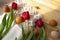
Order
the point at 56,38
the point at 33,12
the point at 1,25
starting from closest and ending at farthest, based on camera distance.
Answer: the point at 1,25 < the point at 56,38 < the point at 33,12

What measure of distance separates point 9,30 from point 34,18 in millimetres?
168

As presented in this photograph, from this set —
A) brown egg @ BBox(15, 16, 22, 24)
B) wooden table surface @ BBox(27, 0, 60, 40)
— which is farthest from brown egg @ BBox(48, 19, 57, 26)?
brown egg @ BBox(15, 16, 22, 24)

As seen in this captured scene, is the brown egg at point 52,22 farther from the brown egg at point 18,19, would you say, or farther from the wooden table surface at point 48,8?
the brown egg at point 18,19

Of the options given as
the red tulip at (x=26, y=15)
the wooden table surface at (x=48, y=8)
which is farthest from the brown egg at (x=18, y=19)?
the wooden table surface at (x=48, y=8)

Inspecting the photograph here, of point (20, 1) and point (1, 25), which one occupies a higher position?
point (20, 1)

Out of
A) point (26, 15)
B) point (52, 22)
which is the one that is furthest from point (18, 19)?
point (52, 22)

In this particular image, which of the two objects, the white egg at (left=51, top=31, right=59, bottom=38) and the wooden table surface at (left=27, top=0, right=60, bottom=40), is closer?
the white egg at (left=51, top=31, right=59, bottom=38)

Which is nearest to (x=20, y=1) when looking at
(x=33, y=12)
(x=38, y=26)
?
(x=33, y=12)

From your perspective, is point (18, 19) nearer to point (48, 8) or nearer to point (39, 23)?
point (39, 23)

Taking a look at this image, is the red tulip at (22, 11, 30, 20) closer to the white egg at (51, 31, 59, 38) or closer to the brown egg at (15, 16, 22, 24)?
the brown egg at (15, 16, 22, 24)

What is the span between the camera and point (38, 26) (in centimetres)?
87

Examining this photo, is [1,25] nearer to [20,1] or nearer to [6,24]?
[6,24]

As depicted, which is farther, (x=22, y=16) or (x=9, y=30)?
(x=22, y=16)

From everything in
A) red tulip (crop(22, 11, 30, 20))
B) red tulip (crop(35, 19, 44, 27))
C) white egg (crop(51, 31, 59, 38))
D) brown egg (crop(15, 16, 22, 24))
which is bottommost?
white egg (crop(51, 31, 59, 38))
